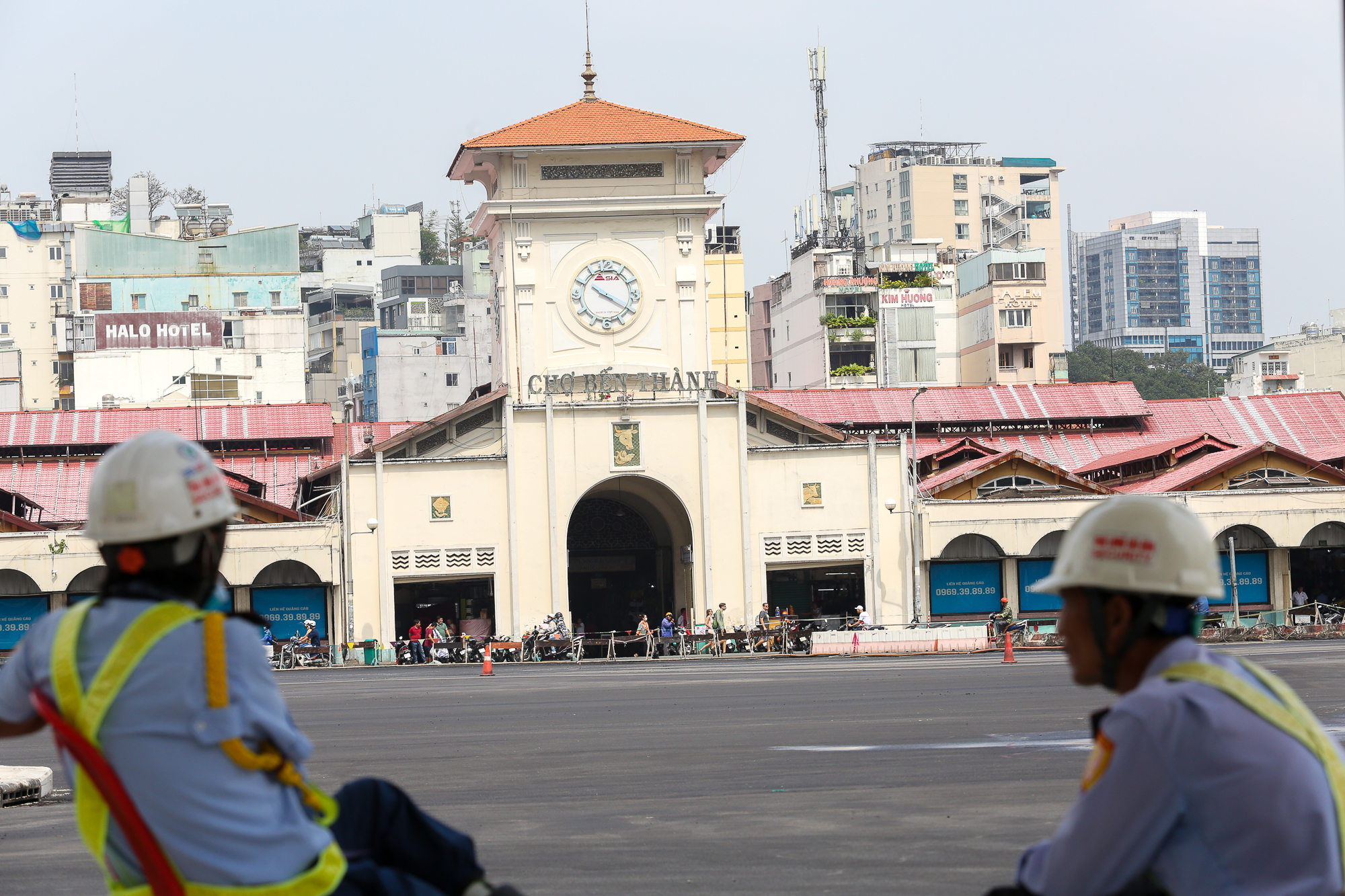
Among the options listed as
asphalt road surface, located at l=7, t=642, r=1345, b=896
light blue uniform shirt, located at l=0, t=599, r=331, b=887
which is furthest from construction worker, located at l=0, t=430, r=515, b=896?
asphalt road surface, located at l=7, t=642, r=1345, b=896

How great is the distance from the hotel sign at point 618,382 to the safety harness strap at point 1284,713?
42.3 metres

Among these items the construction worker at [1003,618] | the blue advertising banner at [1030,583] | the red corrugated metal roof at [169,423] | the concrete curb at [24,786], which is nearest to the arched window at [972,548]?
the blue advertising banner at [1030,583]

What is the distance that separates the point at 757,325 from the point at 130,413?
174 ft

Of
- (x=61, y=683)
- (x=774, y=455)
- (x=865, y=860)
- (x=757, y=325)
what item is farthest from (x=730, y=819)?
(x=757, y=325)

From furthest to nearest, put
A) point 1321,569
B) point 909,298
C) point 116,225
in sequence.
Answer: point 116,225
point 909,298
point 1321,569

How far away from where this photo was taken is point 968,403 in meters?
54.9

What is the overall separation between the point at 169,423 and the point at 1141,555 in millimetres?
52895

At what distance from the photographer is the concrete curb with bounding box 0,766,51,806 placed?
13.7m

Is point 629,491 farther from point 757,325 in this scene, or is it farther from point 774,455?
point 757,325

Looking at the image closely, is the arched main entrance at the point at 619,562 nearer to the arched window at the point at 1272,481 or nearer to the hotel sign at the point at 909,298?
the arched window at the point at 1272,481

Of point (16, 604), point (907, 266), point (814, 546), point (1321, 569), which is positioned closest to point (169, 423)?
point (16, 604)

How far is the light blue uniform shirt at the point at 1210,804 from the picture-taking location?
3600 millimetres

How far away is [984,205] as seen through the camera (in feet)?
360

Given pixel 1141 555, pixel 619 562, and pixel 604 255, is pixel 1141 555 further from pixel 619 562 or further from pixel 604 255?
pixel 619 562
